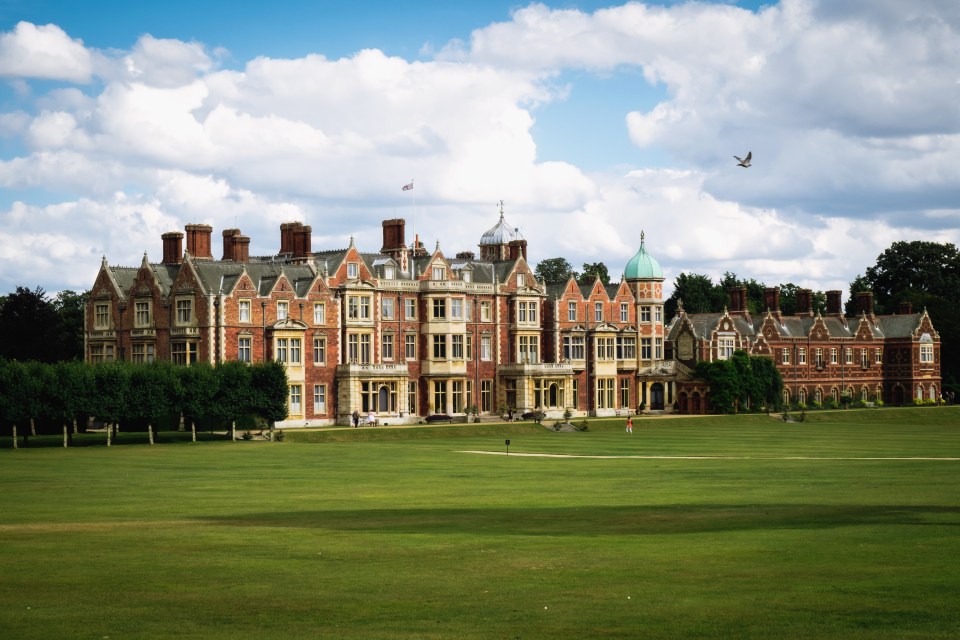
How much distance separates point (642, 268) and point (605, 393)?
9.87 meters

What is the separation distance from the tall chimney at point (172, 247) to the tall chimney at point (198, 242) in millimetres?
2186

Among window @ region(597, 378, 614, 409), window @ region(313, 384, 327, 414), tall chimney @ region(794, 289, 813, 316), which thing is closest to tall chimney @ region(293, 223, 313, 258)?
window @ region(313, 384, 327, 414)

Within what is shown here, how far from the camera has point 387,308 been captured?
83375 mm

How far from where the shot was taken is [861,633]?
1738 centimetres

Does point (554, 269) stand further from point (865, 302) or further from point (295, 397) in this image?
point (295, 397)

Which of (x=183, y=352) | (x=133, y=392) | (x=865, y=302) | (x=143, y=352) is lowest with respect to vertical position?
(x=133, y=392)

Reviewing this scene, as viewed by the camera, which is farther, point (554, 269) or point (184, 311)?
point (554, 269)

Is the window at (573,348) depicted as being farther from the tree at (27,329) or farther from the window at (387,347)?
the tree at (27,329)

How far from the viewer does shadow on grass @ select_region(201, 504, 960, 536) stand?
2806 centimetres

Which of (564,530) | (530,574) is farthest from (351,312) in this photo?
(530,574)

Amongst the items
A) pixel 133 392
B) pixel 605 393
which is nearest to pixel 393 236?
pixel 605 393

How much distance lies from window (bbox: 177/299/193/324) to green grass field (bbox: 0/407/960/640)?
26.2 metres

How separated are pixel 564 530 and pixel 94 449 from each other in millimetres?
36228

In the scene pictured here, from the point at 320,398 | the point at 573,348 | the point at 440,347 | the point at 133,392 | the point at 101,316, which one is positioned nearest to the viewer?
the point at 133,392
